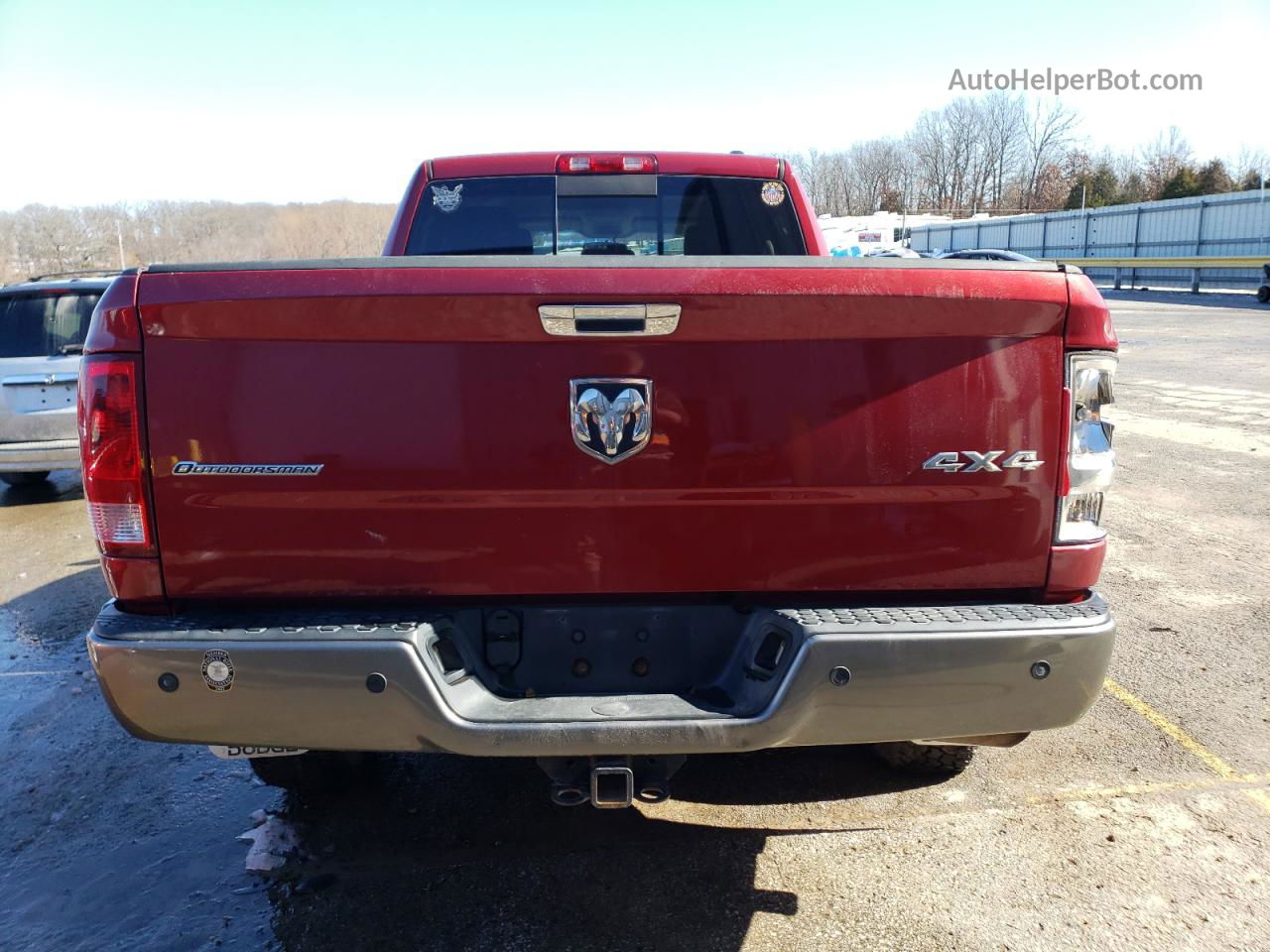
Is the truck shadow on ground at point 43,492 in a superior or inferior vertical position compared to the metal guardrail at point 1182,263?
inferior

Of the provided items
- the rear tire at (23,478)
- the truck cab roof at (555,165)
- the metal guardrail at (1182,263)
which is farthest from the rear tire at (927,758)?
the metal guardrail at (1182,263)

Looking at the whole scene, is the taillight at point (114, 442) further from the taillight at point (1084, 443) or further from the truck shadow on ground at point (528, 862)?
the taillight at point (1084, 443)

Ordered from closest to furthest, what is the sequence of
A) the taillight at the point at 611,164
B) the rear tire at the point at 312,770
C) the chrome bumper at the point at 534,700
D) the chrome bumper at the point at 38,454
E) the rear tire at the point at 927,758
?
the chrome bumper at the point at 534,700
the rear tire at the point at 312,770
the rear tire at the point at 927,758
the taillight at the point at 611,164
the chrome bumper at the point at 38,454

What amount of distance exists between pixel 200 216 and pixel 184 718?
6544 cm

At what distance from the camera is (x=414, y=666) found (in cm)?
221

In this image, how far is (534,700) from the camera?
236 cm

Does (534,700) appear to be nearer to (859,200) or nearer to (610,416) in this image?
(610,416)

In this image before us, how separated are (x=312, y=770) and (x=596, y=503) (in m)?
1.70

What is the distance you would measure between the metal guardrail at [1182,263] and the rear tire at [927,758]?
32769 mm

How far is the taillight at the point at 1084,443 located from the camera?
2.38 m

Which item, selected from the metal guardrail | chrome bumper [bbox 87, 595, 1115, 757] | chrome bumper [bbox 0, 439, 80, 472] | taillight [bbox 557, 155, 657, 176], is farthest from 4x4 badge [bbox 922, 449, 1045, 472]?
the metal guardrail

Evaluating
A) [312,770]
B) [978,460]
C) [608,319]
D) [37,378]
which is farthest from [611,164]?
[37,378]

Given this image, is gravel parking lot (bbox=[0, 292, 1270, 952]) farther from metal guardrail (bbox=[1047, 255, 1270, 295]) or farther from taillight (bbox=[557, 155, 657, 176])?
metal guardrail (bbox=[1047, 255, 1270, 295])

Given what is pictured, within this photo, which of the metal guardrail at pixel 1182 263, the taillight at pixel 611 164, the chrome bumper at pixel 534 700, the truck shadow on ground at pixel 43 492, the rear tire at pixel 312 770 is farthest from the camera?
the metal guardrail at pixel 1182 263
